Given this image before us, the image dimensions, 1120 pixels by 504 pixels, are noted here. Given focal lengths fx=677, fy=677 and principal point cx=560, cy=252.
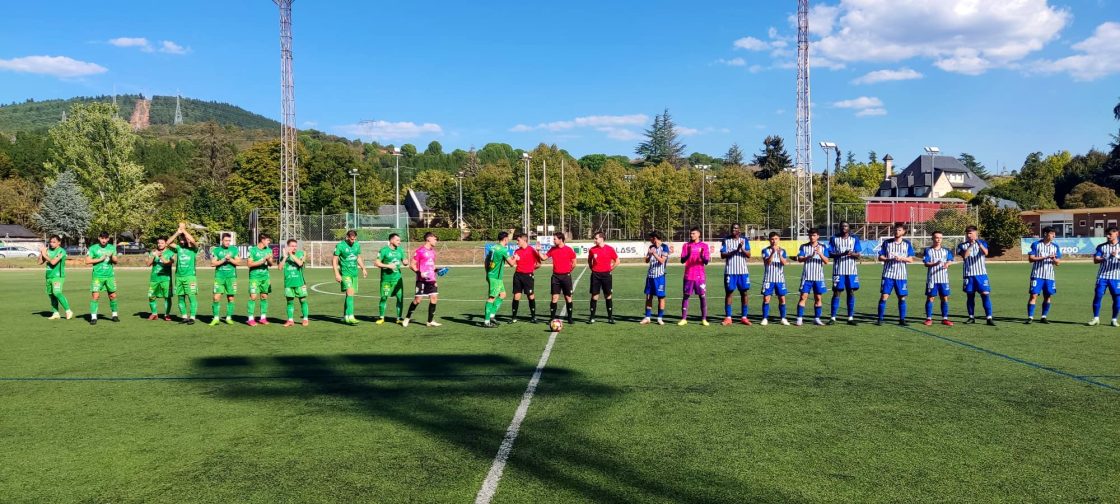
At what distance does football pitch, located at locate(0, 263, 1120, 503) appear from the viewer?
16.1 feet

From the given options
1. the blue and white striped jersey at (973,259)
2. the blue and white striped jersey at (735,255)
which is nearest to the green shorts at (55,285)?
the blue and white striped jersey at (735,255)

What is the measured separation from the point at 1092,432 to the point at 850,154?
655ft

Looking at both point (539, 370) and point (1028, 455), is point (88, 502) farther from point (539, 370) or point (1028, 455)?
point (1028, 455)

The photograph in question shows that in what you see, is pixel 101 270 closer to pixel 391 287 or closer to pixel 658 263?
pixel 391 287

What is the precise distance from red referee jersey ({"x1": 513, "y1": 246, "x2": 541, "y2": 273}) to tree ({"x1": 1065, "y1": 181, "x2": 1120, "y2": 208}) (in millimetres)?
86831

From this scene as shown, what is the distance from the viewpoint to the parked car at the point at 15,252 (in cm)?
5359

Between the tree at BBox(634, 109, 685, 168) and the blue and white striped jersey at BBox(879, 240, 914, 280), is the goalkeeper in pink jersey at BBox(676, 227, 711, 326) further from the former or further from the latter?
the tree at BBox(634, 109, 685, 168)

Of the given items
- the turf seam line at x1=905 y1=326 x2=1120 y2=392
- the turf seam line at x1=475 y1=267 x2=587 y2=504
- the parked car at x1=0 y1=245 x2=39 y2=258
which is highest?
the parked car at x1=0 y1=245 x2=39 y2=258

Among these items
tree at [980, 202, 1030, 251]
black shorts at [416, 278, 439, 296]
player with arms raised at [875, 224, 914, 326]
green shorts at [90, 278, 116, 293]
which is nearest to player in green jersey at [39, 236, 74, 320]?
green shorts at [90, 278, 116, 293]

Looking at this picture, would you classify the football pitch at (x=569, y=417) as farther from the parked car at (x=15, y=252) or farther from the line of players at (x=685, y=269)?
the parked car at (x=15, y=252)

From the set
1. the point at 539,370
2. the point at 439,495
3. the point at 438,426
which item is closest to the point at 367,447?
the point at 438,426

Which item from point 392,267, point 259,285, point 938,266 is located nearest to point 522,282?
point 392,267

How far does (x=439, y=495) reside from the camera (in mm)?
4699

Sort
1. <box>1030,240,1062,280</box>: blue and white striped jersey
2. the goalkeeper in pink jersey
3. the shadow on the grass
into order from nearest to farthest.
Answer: the shadow on the grass, the goalkeeper in pink jersey, <box>1030,240,1062,280</box>: blue and white striped jersey
